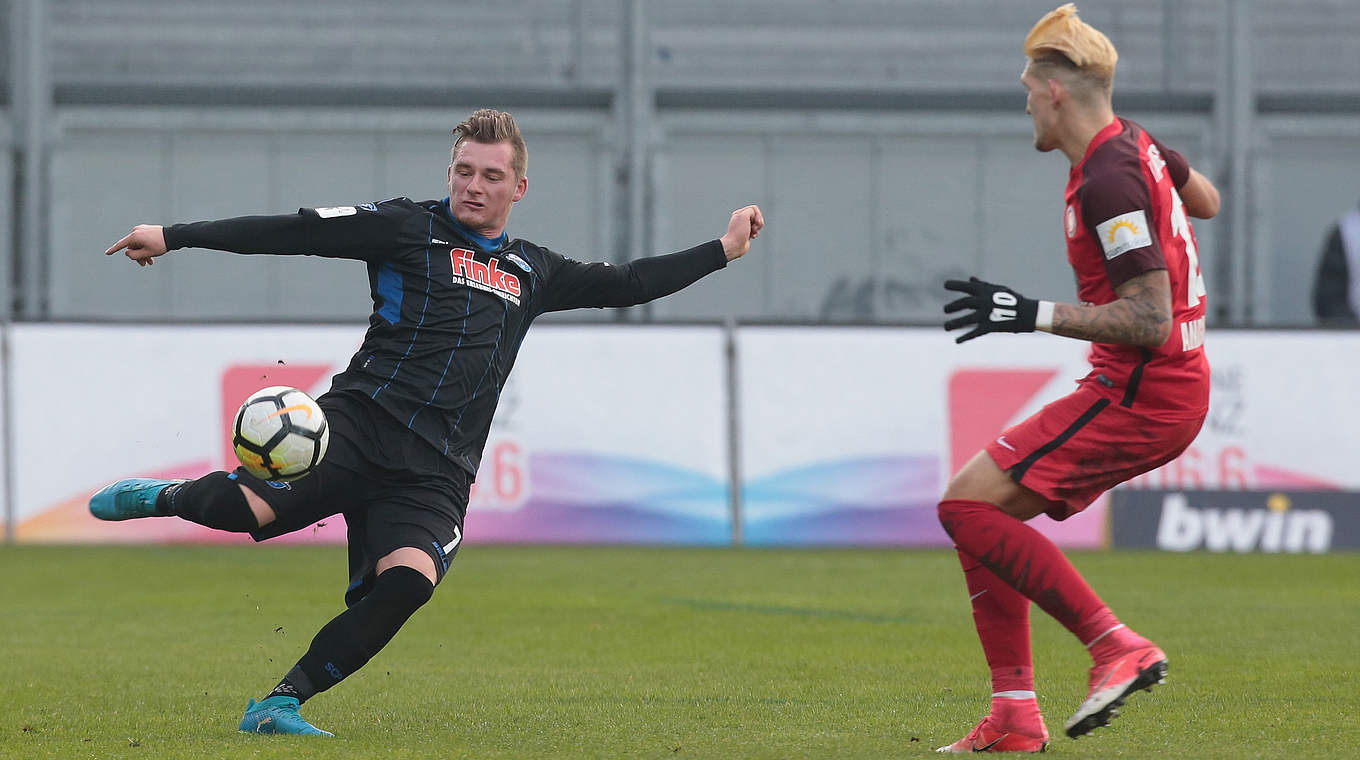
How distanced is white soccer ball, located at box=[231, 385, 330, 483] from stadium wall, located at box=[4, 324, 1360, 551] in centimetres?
818

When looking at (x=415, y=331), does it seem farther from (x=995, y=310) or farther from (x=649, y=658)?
(x=649, y=658)

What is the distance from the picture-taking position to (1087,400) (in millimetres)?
4883

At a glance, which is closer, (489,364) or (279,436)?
(279,436)

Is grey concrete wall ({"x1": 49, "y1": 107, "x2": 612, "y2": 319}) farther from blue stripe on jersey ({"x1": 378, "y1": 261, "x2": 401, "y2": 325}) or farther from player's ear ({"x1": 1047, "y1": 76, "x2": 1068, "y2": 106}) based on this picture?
player's ear ({"x1": 1047, "y1": 76, "x2": 1068, "y2": 106})

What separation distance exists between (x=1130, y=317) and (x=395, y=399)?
88.8 inches

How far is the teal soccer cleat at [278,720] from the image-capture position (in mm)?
5188

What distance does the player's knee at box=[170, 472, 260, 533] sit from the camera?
17.4ft

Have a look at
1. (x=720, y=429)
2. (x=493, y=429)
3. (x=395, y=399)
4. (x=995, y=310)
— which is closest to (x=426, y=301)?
(x=395, y=399)

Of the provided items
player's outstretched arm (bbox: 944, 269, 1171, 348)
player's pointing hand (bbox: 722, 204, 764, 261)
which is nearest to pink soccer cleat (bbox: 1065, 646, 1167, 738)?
player's outstretched arm (bbox: 944, 269, 1171, 348)

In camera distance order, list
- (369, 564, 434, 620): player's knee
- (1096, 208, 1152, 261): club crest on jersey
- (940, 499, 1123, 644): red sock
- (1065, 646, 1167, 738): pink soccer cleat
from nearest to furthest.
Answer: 1. (1065, 646, 1167, 738): pink soccer cleat
2. (1096, 208, 1152, 261): club crest on jersey
3. (940, 499, 1123, 644): red sock
4. (369, 564, 434, 620): player's knee

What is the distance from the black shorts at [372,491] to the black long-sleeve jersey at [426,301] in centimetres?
6

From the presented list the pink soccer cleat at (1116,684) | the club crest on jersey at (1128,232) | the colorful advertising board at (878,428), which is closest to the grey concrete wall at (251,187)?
the colorful advertising board at (878,428)

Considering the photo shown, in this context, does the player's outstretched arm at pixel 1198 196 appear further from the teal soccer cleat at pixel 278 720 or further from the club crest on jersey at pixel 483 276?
the teal soccer cleat at pixel 278 720

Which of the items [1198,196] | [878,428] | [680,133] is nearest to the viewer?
[1198,196]
